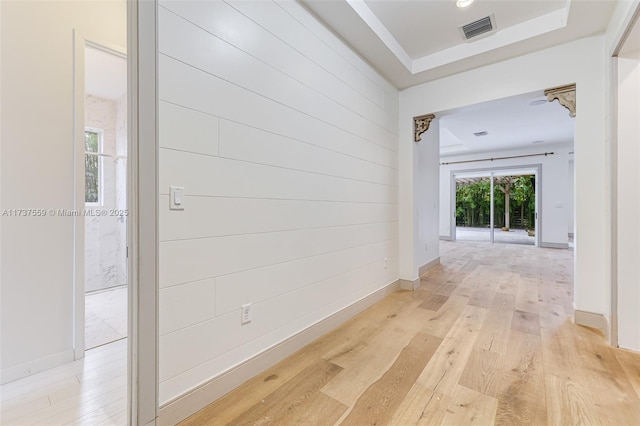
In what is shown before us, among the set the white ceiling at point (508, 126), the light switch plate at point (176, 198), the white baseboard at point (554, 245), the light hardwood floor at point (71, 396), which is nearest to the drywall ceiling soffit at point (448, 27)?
the white ceiling at point (508, 126)

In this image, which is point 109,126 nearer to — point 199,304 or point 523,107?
point 199,304

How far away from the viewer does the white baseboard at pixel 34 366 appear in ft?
5.78

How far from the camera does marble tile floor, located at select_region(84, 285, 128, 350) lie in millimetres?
2381

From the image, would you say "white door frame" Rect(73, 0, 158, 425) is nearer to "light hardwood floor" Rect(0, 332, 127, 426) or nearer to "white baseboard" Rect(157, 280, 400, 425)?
"white baseboard" Rect(157, 280, 400, 425)

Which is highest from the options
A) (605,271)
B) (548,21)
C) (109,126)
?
(548,21)

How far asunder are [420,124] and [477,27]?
1.17 m

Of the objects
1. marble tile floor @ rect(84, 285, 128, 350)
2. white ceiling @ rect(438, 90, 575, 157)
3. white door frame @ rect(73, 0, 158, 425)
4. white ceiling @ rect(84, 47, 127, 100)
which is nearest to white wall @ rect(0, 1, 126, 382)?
marble tile floor @ rect(84, 285, 128, 350)

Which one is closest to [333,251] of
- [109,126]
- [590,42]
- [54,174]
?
[54,174]

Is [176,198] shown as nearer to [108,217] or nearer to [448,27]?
[448,27]

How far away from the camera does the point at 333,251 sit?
A: 2.53 meters

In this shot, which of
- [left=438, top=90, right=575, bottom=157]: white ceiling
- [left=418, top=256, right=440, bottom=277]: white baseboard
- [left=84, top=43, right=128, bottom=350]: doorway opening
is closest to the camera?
[left=84, top=43, right=128, bottom=350]: doorway opening

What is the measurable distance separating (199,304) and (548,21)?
12.2 feet

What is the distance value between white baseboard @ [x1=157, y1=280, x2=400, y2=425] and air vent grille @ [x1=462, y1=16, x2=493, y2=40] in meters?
3.00

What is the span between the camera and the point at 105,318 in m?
2.84
